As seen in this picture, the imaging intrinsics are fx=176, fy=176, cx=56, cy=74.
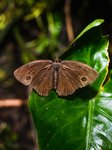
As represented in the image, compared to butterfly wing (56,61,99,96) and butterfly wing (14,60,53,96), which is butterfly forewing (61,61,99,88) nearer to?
butterfly wing (56,61,99,96)

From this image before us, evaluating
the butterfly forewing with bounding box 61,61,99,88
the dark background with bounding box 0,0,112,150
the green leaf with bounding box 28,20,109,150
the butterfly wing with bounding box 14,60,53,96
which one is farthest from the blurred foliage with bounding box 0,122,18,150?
the butterfly forewing with bounding box 61,61,99,88

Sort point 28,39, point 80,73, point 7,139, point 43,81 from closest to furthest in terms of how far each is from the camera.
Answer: point 80,73 → point 43,81 → point 7,139 → point 28,39

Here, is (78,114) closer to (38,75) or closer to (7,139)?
(38,75)

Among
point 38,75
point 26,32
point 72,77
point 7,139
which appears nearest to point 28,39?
point 26,32

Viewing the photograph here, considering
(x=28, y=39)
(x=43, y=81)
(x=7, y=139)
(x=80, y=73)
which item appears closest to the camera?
(x=80, y=73)

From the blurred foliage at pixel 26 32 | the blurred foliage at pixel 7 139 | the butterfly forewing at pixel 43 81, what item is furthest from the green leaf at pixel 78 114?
the blurred foliage at pixel 7 139

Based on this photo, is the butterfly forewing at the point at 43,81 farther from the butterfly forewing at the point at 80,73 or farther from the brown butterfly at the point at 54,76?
the butterfly forewing at the point at 80,73

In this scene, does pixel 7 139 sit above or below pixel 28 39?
below

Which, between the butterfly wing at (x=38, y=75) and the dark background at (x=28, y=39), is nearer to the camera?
Answer: the butterfly wing at (x=38, y=75)
